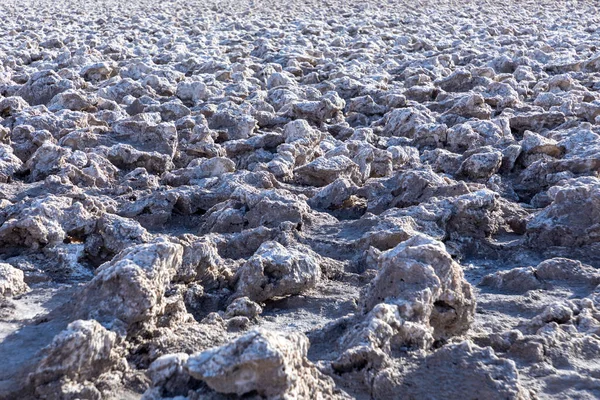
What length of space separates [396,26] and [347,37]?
122 cm

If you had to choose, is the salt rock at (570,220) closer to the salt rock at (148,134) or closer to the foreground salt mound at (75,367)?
the foreground salt mound at (75,367)

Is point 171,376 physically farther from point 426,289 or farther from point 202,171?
point 202,171

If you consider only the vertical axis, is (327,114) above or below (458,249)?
below

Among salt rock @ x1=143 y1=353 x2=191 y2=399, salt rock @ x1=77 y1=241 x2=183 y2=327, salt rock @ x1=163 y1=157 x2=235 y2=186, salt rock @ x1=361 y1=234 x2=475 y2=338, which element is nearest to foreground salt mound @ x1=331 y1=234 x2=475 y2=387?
salt rock @ x1=361 y1=234 x2=475 y2=338

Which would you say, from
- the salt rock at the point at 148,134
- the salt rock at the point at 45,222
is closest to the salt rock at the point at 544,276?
the salt rock at the point at 45,222

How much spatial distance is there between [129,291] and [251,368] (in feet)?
1.94

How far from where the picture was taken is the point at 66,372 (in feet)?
5.72

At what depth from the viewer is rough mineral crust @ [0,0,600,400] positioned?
178cm

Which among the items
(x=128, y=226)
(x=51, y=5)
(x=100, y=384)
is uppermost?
(x=100, y=384)

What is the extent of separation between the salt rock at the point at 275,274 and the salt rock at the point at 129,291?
0.31 metres

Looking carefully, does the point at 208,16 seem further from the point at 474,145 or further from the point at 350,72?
the point at 474,145

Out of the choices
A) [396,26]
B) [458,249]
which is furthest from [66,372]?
[396,26]

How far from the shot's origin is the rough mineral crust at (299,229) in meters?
1.78

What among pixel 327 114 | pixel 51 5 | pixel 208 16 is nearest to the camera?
pixel 327 114
